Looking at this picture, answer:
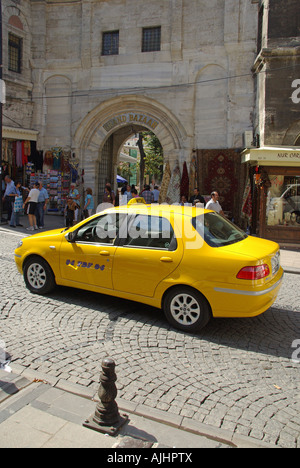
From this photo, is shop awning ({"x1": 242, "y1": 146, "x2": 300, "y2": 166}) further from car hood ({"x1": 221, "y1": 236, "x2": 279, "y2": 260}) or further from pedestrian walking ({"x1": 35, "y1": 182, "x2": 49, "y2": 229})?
pedestrian walking ({"x1": 35, "y1": 182, "x2": 49, "y2": 229})

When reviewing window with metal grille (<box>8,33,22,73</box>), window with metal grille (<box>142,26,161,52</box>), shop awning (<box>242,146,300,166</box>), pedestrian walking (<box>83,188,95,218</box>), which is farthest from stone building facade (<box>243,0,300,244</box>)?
window with metal grille (<box>8,33,22,73</box>)

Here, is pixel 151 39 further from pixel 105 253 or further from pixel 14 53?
pixel 105 253

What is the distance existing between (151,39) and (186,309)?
14.9m

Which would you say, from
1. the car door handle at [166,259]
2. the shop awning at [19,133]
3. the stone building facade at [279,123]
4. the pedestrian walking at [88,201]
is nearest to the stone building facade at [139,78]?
the shop awning at [19,133]

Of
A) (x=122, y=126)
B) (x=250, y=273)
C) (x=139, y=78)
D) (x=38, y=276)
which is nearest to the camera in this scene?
(x=250, y=273)

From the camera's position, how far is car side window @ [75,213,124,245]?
579 centimetres

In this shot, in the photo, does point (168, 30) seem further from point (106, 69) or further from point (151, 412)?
point (151, 412)

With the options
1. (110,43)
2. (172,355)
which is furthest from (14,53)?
(172,355)

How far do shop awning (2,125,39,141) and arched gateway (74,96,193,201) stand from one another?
6.93 feet

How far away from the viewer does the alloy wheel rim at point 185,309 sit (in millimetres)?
5025

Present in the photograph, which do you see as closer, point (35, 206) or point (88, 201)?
point (35, 206)

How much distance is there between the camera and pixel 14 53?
695 inches

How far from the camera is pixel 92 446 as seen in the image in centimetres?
289
